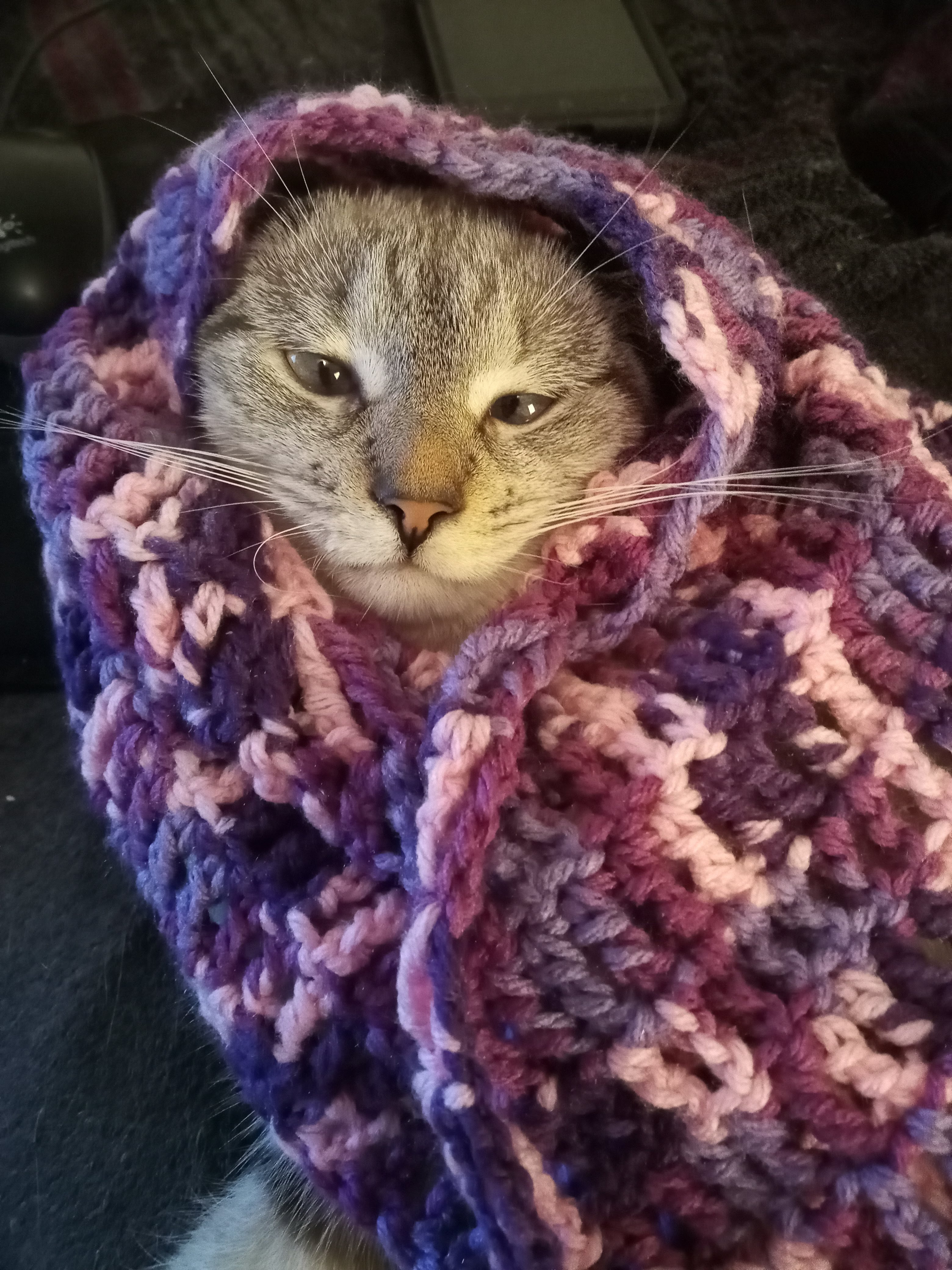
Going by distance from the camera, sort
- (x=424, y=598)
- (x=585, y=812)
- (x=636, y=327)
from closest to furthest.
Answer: (x=585, y=812), (x=424, y=598), (x=636, y=327)

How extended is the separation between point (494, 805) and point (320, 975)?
155 millimetres

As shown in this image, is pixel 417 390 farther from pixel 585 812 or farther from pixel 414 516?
pixel 585 812

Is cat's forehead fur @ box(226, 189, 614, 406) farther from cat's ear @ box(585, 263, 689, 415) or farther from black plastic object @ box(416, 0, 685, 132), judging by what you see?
black plastic object @ box(416, 0, 685, 132)

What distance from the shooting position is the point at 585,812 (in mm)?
583

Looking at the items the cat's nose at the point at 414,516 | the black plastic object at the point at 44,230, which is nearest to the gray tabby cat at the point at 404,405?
the cat's nose at the point at 414,516

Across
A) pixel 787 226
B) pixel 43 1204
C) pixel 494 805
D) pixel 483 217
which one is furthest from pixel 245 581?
pixel 787 226

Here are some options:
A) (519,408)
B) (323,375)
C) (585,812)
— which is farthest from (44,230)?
(585,812)

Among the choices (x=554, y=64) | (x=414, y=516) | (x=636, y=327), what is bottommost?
(x=414, y=516)

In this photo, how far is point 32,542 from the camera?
101cm

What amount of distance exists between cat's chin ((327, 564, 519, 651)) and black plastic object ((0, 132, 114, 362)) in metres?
0.51

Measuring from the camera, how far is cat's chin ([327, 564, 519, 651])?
70cm

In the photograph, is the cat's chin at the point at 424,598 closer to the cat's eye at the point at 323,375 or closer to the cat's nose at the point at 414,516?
the cat's nose at the point at 414,516

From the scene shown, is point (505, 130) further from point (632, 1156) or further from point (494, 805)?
point (632, 1156)

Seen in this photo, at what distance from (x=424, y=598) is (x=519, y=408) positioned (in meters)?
0.19
